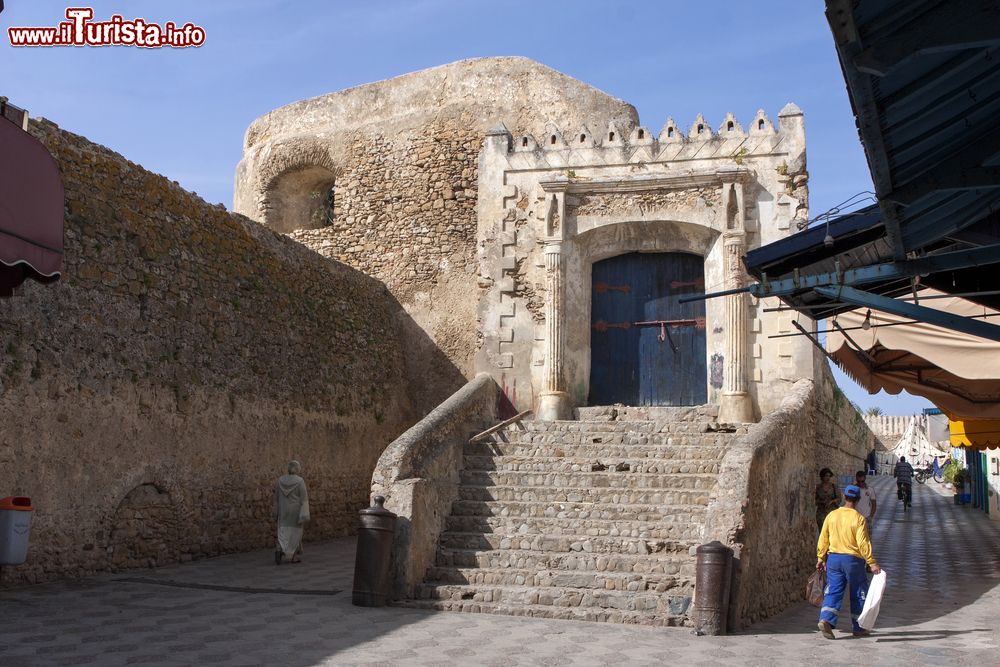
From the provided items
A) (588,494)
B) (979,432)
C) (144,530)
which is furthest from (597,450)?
(979,432)

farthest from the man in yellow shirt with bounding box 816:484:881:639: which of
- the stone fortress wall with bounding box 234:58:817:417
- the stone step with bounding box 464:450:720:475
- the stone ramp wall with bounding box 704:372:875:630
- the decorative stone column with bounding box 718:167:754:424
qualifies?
the stone fortress wall with bounding box 234:58:817:417

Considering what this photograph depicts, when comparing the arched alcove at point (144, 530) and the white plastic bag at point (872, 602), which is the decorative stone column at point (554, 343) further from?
the white plastic bag at point (872, 602)

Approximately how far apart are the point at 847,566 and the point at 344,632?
390 cm

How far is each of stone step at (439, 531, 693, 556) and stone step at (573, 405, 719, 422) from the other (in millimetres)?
3485

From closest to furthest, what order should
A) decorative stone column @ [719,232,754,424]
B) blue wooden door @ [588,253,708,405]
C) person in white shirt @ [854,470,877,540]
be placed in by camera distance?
person in white shirt @ [854,470,877,540], decorative stone column @ [719,232,754,424], blue wooden door @ [588,253,708,405]

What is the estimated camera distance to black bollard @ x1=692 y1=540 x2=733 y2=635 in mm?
7387

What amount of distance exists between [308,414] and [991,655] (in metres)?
8.55

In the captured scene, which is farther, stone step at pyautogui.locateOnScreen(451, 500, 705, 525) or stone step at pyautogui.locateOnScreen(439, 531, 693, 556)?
stone step at pyautogui.locateOnScreen(451, 500, 705, 525)

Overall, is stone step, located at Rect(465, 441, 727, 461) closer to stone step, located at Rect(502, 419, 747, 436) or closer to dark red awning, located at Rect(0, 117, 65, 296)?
stone step, located at Rect(502, 419, 747, 436)

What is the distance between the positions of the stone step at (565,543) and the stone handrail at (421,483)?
0.84 feet

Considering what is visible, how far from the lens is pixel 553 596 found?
26.9 ft

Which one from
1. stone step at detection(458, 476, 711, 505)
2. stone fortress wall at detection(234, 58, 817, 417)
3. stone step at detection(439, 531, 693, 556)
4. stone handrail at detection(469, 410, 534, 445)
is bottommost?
stone step at detection(439, 531, 693, 556)

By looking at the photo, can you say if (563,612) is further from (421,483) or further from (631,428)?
(631,428)

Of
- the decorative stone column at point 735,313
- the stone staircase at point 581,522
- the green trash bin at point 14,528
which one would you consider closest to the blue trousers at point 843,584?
the stone staircase at point 581,522
